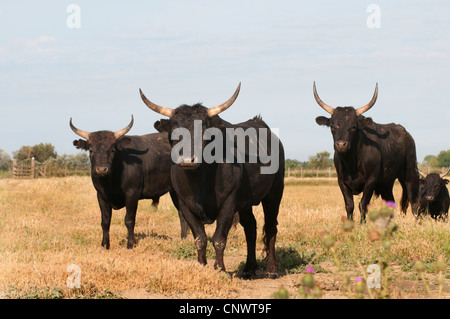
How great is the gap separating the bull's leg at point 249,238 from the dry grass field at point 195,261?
0.66 feet

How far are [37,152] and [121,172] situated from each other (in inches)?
2038

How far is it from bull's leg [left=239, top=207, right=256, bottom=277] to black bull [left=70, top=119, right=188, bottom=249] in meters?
3.18

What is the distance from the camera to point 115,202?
34.3ft

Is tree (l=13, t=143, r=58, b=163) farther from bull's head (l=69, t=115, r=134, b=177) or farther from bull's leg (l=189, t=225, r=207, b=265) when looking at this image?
bull's leg (l=189, t=225, r=207, b=265)

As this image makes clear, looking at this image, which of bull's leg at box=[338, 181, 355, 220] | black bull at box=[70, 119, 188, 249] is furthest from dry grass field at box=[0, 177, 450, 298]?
black bull at box=[70, 119, 188, 249]

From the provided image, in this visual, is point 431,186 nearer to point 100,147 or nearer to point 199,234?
point 100,147

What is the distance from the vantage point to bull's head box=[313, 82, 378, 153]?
33.8 ft

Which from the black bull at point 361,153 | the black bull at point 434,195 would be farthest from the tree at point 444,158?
the black bull at point 361,153

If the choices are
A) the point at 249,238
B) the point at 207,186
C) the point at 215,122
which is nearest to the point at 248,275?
the point at 249,238

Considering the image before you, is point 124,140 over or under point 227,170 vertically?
over

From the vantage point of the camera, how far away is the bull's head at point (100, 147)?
32.1 feet

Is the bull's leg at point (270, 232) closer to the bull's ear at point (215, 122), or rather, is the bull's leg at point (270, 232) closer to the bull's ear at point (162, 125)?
the bull's ear at point (215, 122)

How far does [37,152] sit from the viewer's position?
58.7 m
